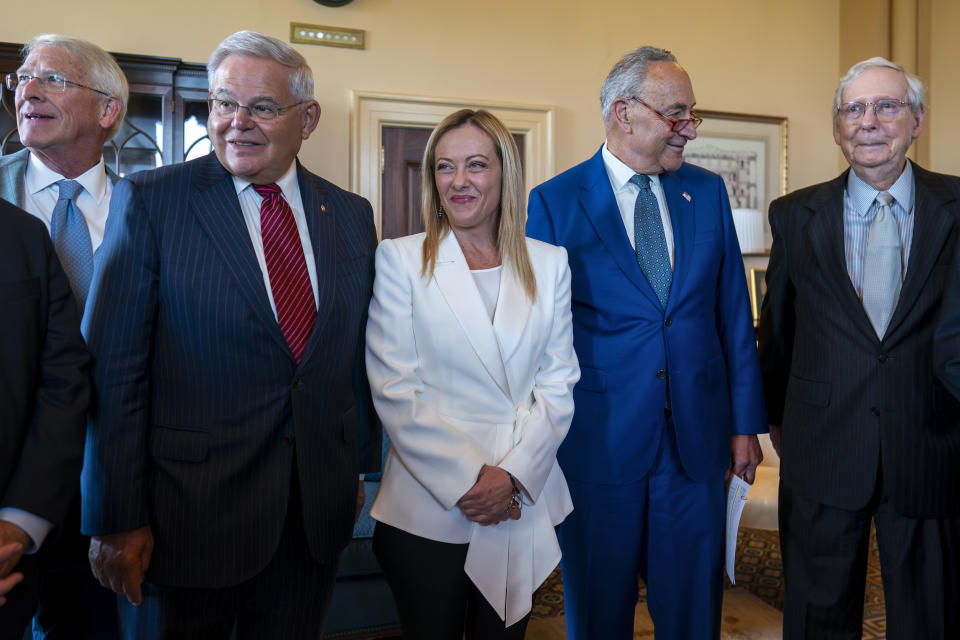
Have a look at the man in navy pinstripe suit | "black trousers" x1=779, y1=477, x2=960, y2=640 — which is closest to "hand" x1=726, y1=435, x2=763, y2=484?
"black trousers" x1=779, y1=477, x2=960, y2=640

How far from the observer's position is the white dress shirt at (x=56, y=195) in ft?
5.86

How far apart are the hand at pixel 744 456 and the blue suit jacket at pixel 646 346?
3 centimetres

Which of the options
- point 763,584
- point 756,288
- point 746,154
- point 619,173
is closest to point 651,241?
point 619,173

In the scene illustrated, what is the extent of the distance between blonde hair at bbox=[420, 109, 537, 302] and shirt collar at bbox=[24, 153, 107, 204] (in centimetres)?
85

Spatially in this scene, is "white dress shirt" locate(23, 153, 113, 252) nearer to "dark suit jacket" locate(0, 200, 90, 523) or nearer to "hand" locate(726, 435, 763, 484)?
"dark suit jacket" locate(0, 200, 90, 523)

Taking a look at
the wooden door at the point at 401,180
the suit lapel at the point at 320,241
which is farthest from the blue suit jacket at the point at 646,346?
the wooden door at the point at 401,180

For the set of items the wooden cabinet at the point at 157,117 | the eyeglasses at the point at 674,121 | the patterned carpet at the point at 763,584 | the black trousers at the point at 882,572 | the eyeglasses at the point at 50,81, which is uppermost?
the wooden cabinet at the point at 157,117

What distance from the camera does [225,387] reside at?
142 centimetres

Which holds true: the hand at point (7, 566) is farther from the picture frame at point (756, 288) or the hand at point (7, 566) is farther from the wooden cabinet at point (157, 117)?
the picture frame at point (756, 288)

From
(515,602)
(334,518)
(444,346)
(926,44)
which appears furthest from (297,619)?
(926,44)

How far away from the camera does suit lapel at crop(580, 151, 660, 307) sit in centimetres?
189

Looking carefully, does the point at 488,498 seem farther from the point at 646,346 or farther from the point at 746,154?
the point at 746,154

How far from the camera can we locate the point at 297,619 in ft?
4.93

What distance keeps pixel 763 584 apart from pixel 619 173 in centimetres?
218
